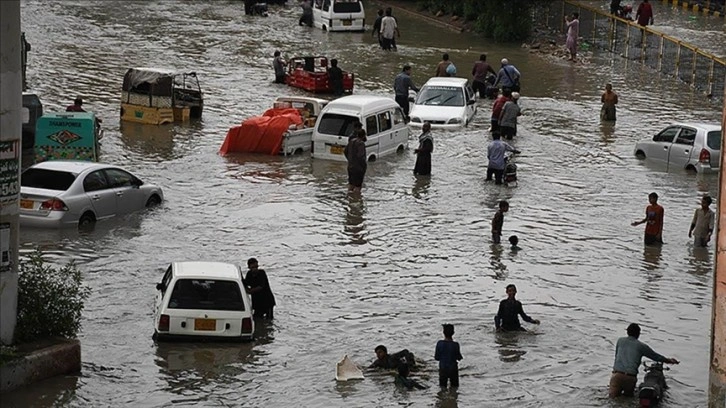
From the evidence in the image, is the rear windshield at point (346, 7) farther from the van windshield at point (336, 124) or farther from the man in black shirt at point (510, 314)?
the man in black shirt at point (510, 314)

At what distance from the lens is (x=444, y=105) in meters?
39.0

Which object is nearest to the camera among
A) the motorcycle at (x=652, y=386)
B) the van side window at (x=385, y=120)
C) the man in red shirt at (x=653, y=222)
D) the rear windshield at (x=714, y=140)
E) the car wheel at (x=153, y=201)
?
the motorcycle at (x=652, y=386)

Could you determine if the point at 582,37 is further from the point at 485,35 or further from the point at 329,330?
the point at 329,330

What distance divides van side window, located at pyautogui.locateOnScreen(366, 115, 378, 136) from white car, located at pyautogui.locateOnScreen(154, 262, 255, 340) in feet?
44.6

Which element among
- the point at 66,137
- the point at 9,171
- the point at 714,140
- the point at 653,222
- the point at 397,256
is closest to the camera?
the point at 9,171

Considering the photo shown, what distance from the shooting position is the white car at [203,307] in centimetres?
2014

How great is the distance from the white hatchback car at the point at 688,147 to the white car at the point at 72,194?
1311 cm

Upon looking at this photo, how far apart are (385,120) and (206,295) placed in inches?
581

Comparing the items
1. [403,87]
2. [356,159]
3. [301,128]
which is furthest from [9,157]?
[403,87]

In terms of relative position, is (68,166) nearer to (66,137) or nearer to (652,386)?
(66,137)

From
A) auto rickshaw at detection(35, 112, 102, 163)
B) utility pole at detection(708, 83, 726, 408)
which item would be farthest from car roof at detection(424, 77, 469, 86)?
utility pole at detection(708, 83, 726, 408)

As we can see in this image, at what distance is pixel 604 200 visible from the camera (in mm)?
31188

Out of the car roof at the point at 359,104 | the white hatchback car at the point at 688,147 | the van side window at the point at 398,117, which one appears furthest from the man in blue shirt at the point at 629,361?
the van side window at the point at 398,117

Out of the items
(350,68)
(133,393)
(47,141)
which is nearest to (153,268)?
(133,393)
